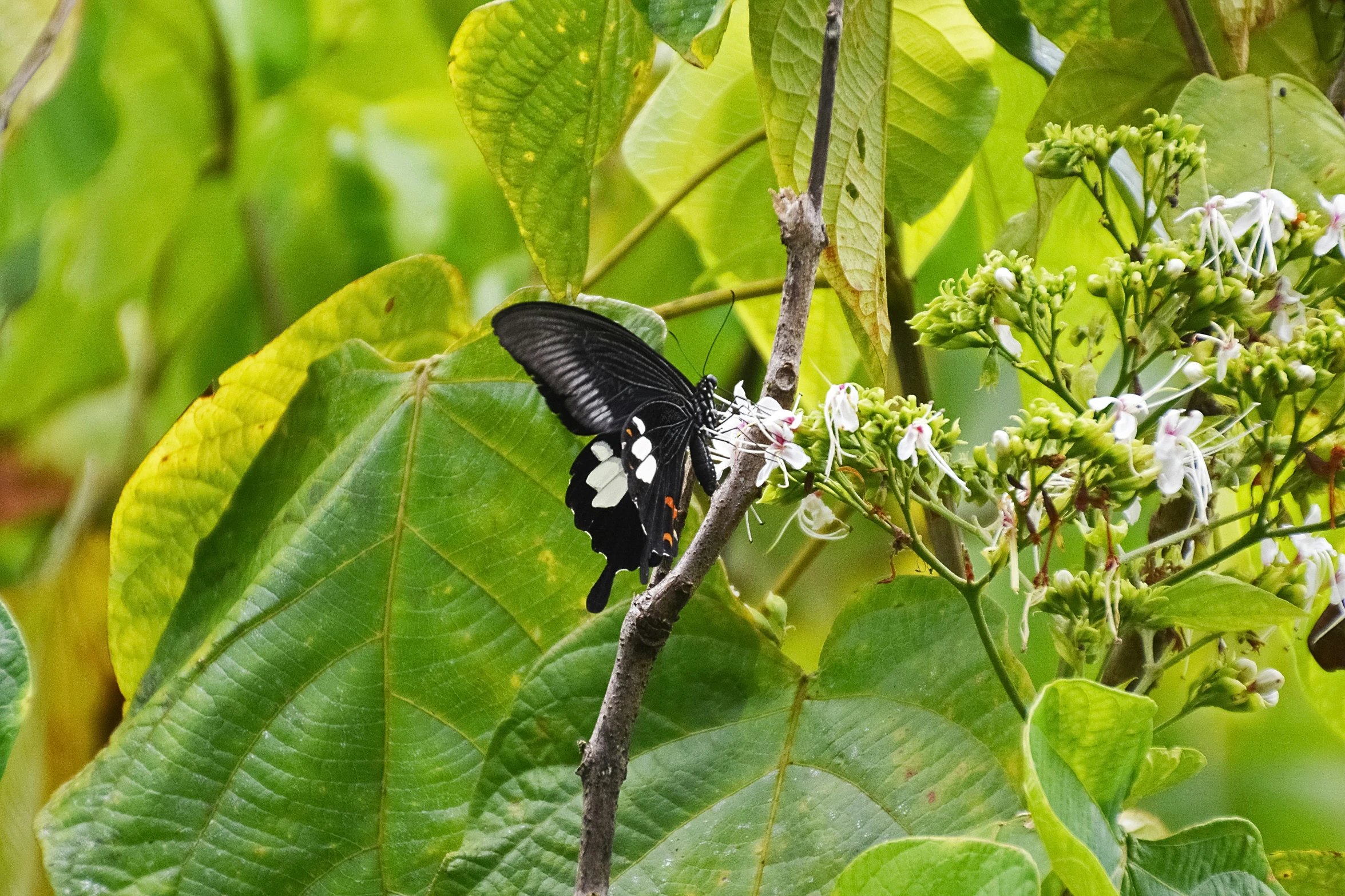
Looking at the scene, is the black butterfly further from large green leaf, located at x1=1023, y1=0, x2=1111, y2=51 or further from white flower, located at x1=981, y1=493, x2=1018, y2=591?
large green leaf, located at x1=1023, y1=0, x2=1111, y2=51

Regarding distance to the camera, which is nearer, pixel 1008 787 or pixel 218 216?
pixel 1008 787

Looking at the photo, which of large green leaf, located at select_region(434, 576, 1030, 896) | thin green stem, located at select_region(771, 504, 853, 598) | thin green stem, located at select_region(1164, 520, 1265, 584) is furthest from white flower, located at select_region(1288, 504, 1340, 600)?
thin green stem, located at select_region(771, 504, 853, 598)

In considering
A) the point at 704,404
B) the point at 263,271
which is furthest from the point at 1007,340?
the point at 263,271

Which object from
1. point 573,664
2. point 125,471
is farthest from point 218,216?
point 573,664

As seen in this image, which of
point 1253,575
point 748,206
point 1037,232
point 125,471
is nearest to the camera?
point 1253,575

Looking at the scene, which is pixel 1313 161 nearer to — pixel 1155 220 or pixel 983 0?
pixel 1155 220

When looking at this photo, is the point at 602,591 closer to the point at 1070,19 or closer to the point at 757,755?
the point at 757,755

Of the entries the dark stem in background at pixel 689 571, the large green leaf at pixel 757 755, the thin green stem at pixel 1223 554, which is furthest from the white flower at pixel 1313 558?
the dark stem in background at pixel 689 571
